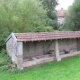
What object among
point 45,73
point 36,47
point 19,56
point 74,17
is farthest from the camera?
point 74,17

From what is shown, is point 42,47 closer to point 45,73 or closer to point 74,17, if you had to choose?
point 45,73

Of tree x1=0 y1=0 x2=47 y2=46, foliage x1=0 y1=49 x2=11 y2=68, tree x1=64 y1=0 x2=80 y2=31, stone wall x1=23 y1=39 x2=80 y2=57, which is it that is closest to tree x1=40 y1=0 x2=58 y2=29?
tree x1=64 y1=0 x2=80 y2=31

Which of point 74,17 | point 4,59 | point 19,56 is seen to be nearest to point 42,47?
point 4,59

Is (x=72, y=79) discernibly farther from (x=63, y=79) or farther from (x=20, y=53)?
(x=20, y=53)

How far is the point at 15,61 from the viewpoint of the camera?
34.0 feet

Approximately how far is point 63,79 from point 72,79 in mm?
481

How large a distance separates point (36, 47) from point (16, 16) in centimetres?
335

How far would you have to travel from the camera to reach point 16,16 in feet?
45.8

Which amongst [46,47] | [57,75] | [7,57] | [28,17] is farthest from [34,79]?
[28,17]

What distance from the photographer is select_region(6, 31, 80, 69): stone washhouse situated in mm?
10008

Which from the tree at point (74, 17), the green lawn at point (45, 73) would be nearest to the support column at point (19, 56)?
the green lawn at point (45, 73)

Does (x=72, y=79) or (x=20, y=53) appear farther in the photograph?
(x=20, y=53)

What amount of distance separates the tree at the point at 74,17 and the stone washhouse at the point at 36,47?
8.58 meters

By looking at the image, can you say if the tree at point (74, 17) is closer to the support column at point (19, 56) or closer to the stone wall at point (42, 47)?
the stone wall at point (42, 47)
